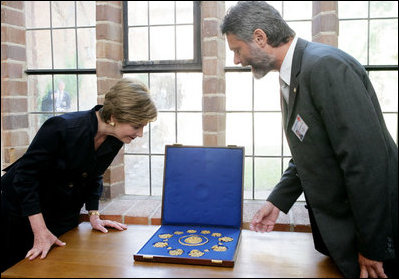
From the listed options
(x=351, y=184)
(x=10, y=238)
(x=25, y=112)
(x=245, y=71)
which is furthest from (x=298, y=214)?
(x=25, y=112)

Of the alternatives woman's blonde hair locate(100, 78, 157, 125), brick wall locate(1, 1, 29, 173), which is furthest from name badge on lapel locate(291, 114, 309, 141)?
brick wall locate(1, 1, 29, 173)

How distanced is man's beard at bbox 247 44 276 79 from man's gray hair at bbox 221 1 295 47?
5 centimetres

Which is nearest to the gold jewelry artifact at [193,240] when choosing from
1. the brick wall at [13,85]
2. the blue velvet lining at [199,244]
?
the blue velvet lining at [199,244]

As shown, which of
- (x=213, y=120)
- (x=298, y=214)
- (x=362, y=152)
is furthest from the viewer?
(x=213, y=120)

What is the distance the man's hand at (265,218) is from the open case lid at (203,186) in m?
0.15

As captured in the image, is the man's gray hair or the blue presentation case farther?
the blue presentation case

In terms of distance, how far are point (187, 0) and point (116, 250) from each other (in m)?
1.92

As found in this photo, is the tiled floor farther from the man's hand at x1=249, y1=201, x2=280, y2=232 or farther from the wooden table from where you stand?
the man's hand at x1=249, y1=201, x2=280, y2=232

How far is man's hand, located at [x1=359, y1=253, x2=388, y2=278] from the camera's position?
1.30m

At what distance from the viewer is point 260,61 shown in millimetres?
1599

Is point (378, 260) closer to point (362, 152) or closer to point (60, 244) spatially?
point (362, 152)

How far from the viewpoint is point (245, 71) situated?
2.79 meters

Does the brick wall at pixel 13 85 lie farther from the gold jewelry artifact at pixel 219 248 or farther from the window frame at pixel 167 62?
the gold jewelry artifact at pixel 219 248

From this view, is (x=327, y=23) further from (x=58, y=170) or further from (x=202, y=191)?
(x=58, y=170)
